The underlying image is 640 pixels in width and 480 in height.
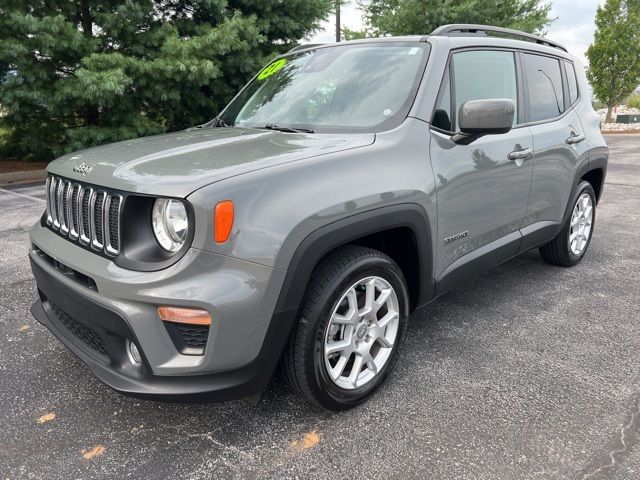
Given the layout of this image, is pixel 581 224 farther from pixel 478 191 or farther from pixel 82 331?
pixel 82 331

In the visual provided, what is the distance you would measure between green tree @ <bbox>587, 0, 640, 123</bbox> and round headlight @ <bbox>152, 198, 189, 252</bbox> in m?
31.3

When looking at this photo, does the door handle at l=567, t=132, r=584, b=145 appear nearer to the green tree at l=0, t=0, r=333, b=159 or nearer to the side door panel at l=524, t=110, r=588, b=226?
the side door panel at l=524, t=110, r=588, b=226

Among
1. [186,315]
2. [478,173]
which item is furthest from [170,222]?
[478,173]

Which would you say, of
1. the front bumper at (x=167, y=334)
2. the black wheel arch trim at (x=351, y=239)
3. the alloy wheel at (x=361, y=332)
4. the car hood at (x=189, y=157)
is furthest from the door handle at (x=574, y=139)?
the front bumper at (x=167, y=334)

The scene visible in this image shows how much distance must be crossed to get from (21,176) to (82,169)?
30.5 feet

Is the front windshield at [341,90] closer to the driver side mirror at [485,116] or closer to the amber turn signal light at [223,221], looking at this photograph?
the driver side mirror at [485,116]

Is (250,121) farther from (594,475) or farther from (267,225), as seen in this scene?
(594,475)

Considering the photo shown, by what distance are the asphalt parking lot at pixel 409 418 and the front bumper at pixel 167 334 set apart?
359 millimetres

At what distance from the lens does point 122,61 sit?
923 centimetres

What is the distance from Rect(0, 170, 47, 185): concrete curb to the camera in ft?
32.1

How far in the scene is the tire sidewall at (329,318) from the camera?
7.04 feet

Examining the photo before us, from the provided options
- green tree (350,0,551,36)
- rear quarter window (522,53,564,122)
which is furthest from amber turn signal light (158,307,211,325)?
green tree (350,0,551,36)

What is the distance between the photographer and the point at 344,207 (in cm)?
214

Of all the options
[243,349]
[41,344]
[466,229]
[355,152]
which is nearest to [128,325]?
[243,349]
